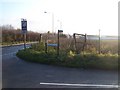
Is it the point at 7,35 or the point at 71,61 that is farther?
the point at 7,35

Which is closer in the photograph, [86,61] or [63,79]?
[63,79]

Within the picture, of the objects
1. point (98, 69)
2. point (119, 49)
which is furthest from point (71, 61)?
point (119, 49)

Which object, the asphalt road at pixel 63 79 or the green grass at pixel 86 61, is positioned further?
the green grass at pixel 86 61

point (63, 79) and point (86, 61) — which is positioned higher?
point (86, 61)

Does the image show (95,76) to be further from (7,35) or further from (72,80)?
(7,35)

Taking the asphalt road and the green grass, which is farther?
the green grass

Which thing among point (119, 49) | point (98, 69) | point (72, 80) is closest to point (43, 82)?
point (72, 80)

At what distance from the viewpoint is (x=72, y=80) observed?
35.7ft

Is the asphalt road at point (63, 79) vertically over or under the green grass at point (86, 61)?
under

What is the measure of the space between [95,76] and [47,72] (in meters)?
2.37

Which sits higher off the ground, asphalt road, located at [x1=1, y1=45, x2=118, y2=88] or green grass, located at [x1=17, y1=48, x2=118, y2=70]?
green grass, located at [x1=17, y1=48, x2=118, y2=70]

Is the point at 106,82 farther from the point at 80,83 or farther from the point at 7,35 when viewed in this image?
the point at 7,35

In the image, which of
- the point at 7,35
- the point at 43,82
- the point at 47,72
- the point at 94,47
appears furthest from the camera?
the point at 7,35

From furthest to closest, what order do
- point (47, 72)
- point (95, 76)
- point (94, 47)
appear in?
point (94, 47), point (47, 72), point (95, 76)
